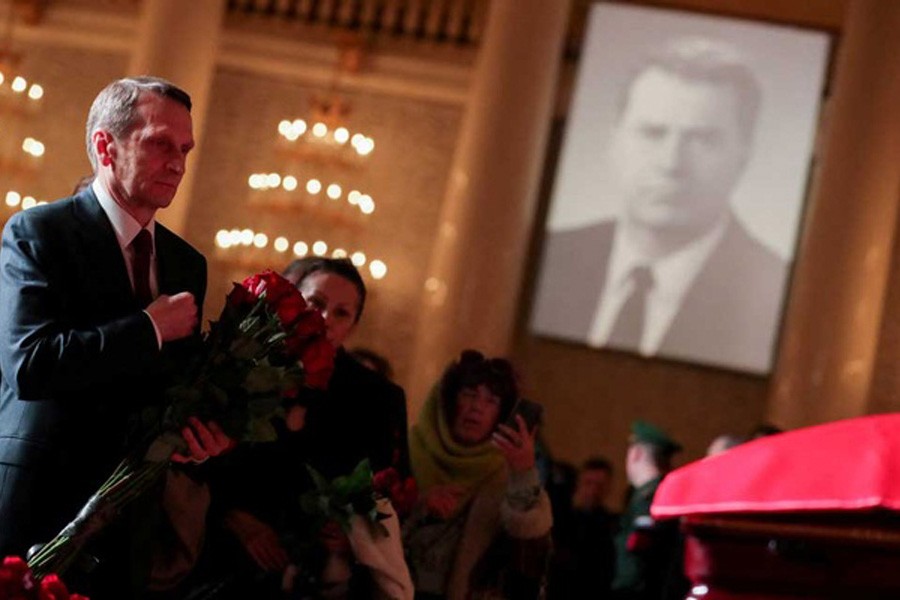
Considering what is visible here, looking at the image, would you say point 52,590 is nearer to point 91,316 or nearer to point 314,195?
point 91,316

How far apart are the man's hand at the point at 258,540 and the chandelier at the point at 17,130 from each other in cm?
988

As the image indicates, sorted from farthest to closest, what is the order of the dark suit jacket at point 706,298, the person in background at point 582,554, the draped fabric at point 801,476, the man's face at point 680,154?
the dark suit jacket at point 706,298, the man's face at point 680,154, the person in background at point 582,554, the draped fabric at point 801,476

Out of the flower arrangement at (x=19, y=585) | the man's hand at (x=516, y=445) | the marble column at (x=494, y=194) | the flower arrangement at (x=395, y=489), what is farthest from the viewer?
the marble column at (x=494, y=194)

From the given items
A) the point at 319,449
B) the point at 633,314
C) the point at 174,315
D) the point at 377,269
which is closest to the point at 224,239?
the point at 377,269

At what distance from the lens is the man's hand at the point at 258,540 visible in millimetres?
4094

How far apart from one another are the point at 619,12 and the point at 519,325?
8.22 feet

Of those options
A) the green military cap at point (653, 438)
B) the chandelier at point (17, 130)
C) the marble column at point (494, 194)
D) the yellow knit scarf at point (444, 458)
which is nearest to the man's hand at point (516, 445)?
the yellow knit scarf at point (444, 458)

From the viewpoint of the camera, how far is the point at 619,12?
1382 cm

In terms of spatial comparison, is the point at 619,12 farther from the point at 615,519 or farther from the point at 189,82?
the point at 615,519

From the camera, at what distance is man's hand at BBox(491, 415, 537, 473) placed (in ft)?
15.4

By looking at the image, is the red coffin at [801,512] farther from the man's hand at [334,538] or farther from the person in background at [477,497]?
the person in background at [477,497]

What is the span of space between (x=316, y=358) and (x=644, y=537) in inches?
97.9

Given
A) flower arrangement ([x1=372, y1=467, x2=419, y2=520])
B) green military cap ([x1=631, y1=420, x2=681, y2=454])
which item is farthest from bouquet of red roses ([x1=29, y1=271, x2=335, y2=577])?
green military cap ([x1=631, y1=420, x2=681, y2=454])

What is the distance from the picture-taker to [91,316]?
3.16 metres
